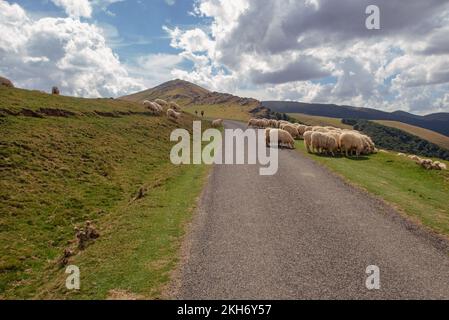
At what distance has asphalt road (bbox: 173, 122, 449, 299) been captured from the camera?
951cm

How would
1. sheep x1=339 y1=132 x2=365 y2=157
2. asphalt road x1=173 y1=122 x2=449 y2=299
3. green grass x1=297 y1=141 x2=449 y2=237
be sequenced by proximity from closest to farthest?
asphalt road x1=173 y1=122 x2=449 y2=299 < green grass x1=297 y1=141 x2=449 y2=237 < sheep x1=339 y1=132 x2=365 y2=157

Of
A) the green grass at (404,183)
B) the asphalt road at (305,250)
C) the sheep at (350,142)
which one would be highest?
the sheep at (350,142)

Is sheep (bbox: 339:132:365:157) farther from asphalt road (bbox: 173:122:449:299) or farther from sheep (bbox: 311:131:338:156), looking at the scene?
asphalt road (bbox: 173:122:449:299)

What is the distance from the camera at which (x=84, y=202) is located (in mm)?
19594

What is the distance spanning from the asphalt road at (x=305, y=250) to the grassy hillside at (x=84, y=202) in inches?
50.5

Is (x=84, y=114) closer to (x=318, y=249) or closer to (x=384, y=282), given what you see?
(x=318, y=249)

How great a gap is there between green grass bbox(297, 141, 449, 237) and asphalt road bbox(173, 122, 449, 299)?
1.09 m

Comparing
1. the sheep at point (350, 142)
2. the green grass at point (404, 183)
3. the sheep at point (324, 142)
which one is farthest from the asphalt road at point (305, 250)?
the sheep at point (350, 142)

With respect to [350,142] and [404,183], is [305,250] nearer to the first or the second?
[404,183]

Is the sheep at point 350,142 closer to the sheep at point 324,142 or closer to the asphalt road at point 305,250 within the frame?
the sheep at point 324,142

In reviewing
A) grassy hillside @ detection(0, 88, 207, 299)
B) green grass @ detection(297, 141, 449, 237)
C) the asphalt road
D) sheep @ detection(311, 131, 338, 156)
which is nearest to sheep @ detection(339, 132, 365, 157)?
sheep @ detection(311, 131, 338, 156)

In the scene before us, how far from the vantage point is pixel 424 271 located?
413 inches

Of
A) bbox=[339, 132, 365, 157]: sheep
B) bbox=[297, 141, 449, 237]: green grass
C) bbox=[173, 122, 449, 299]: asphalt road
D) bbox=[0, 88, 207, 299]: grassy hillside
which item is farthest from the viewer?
bbox=[339, 132, 365, 157]: sheep

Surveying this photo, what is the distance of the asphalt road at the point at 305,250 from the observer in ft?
31.2
